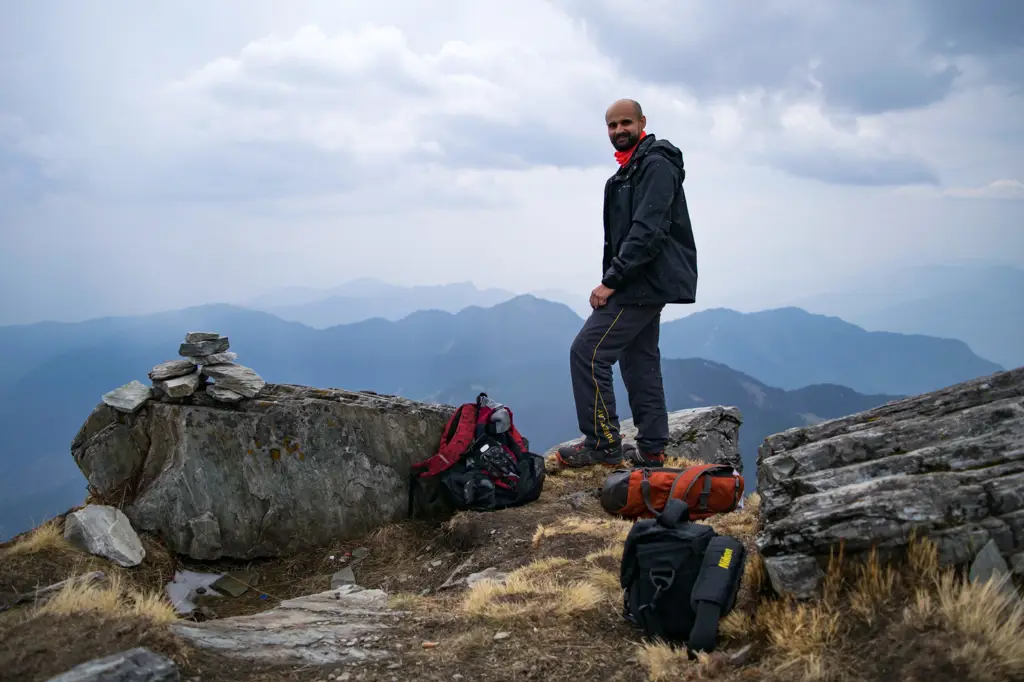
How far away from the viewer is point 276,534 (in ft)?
27.9

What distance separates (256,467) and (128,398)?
187 cm

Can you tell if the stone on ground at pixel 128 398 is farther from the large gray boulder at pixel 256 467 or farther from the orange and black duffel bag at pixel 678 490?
the orange and black duffel bag at pixel 678 490

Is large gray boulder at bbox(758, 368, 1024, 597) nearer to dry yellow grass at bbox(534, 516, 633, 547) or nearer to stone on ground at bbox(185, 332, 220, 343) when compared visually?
dry yellow grass at bbox(534, 516, 633, 547)

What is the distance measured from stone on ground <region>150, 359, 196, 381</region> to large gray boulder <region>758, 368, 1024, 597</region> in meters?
7.03

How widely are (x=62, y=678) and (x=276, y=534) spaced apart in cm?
480

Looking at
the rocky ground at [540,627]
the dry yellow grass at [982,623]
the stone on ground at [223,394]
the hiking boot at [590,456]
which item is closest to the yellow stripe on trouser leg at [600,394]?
the hiking boot at [590,456]

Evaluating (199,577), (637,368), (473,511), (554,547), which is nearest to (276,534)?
(199,577)

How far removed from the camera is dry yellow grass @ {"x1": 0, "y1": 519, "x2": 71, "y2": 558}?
6.64m

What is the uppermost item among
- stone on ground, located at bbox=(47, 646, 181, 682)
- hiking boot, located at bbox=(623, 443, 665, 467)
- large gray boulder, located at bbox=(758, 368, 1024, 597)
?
large gray boulder, located at bbox=(758, 368, 1024, 597)

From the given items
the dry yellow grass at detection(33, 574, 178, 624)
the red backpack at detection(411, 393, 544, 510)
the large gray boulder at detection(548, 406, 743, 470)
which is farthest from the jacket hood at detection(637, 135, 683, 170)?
the dry yellow grass at detection(33, 574, 178, 624)

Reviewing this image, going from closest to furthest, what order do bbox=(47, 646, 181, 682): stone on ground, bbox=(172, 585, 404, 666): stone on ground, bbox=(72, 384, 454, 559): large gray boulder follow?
bbox=(47, 646, 181, 682): stone on ground < bbox=(172, 585, 404, 666): stone on ground < bbox=(72, 384, 454, 559): large gray boulder

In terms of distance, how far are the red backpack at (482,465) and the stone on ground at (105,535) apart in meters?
3.24

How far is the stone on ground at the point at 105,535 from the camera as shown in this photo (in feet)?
23.5

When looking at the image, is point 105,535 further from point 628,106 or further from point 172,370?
point 628,106
